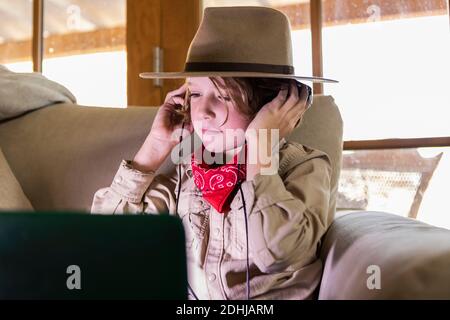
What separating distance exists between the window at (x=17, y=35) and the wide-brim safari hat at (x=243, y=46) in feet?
3.35

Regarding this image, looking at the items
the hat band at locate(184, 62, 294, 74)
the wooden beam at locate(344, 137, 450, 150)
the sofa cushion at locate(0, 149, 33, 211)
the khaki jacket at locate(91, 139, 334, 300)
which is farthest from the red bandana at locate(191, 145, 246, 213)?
the wooden beam at locate(344, 137, 450, 150)

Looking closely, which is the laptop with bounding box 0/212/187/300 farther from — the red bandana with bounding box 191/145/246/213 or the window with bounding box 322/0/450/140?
the window with bounding box 322/0/450/140

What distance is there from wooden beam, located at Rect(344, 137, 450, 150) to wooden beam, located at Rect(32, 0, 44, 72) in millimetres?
998

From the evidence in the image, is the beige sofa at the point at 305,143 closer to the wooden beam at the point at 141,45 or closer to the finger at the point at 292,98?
the finger at the point at 292,98

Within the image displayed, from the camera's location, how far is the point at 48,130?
1.03m

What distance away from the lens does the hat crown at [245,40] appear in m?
Result: 0.73

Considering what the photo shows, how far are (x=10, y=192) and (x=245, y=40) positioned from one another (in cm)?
53

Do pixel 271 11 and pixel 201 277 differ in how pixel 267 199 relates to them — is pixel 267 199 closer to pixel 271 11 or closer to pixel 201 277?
pixel 201 277

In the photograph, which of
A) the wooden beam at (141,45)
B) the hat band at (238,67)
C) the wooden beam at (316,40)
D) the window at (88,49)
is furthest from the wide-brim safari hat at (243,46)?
the window at (88,49)

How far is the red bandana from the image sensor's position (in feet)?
2.35

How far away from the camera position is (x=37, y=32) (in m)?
1.58

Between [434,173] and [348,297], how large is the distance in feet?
2.51
